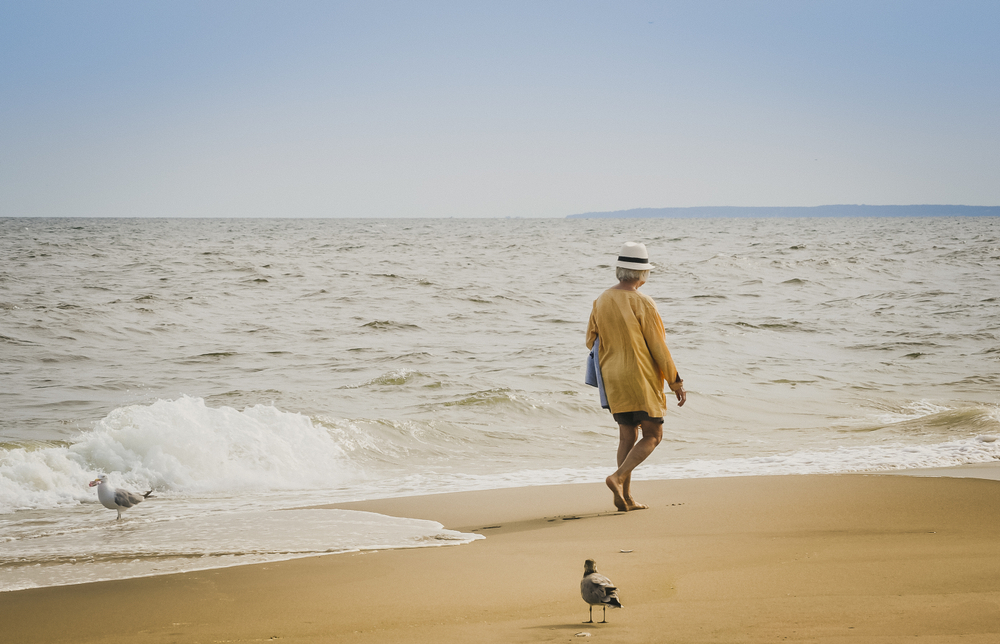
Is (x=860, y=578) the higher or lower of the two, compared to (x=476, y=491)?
higher

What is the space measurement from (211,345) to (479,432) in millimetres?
7267

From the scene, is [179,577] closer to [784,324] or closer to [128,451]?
[128,451]

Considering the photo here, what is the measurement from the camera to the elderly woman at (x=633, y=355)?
17.1 ft

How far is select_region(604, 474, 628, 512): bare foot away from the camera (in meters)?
5.37

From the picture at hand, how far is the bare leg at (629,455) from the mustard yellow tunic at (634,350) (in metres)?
0.14

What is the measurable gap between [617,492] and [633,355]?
0.98m

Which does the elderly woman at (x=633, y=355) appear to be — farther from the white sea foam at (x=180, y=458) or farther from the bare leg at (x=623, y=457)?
the white sea foam at (x=180, y=458)

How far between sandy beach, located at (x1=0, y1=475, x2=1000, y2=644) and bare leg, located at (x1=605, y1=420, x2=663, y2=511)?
0.13 metres

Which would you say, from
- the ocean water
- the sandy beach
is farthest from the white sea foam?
the sandy beach

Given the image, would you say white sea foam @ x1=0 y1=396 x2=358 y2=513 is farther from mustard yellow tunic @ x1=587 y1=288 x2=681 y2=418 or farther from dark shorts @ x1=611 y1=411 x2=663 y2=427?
mustard yellow tunic @ x1=587 y1=288 x2=681 y2=418

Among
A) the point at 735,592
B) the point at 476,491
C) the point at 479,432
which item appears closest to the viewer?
the point at 735,592

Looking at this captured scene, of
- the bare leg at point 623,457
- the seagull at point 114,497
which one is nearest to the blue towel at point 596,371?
the bare leg at point 623,457

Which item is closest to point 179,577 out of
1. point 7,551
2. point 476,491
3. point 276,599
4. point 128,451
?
point 276,599

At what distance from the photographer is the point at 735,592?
11.7 feet
